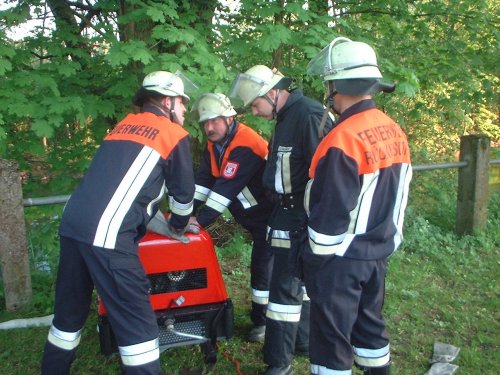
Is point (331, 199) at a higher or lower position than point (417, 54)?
lower

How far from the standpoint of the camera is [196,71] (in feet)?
13.4

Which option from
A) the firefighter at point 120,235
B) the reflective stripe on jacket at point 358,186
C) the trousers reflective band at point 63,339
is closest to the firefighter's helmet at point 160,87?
the firefighter at point 120,235

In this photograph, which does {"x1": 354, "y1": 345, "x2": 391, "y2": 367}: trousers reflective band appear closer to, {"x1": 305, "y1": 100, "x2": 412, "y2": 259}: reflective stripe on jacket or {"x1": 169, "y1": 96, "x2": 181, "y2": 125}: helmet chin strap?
{"x1": 305, "y1": 100, "x2": 412, "y2": 259}: reflective stripe on jacket

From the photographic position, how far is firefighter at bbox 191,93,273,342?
11.9 ft

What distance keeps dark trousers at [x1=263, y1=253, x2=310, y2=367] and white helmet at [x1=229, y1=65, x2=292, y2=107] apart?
3.72 feet

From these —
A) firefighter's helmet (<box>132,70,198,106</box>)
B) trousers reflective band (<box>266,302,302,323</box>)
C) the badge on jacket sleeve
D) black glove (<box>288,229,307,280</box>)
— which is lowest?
trousers reflective band (<box>266,302,302,323</box>)

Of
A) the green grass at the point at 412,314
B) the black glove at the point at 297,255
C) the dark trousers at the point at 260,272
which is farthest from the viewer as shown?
the dark trousers at the point at 260,272

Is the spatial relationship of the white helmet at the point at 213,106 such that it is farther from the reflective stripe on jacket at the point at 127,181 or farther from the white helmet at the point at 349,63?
the white helmet at the point at 349,63

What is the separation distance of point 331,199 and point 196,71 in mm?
2113

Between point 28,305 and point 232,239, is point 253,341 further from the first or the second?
point 232,239

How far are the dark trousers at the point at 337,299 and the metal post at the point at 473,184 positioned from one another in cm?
392

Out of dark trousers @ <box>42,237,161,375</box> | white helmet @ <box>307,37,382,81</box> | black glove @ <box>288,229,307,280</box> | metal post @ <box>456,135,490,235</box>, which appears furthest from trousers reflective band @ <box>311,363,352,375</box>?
metal post @ <box>456,135,490,235</box>

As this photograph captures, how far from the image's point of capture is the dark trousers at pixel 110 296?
2.74 meters

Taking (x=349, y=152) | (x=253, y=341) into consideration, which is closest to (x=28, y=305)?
(x=253, y=341)
